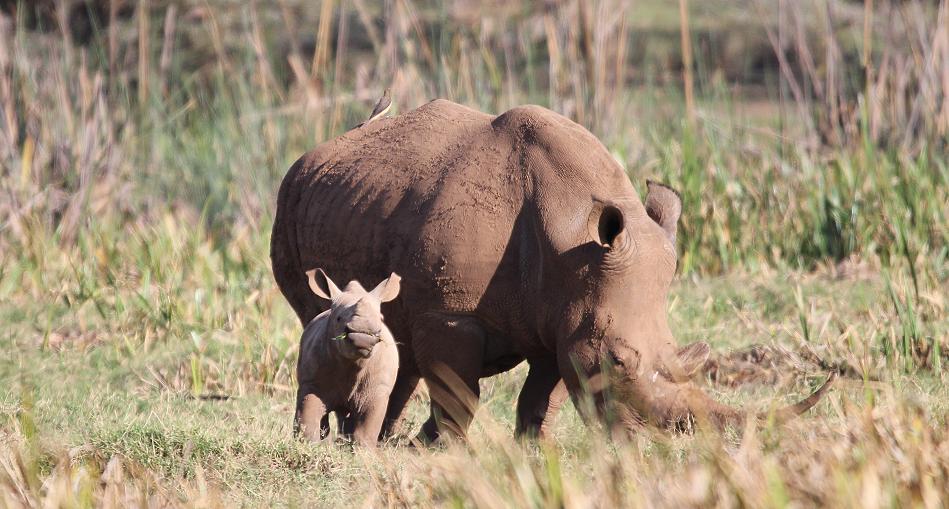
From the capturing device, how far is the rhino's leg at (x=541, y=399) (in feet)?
18.7

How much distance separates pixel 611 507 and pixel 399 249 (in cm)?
200

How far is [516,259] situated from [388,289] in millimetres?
505

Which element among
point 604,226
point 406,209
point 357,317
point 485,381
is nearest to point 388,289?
point 357,317

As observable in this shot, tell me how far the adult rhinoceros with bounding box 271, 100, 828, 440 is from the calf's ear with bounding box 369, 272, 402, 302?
19 centimetres

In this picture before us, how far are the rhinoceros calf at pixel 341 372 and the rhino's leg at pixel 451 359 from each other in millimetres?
128

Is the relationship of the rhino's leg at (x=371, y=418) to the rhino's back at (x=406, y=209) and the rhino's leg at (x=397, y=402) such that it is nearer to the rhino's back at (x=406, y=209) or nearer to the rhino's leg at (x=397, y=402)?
the rhino's back at (x=406, y=209)

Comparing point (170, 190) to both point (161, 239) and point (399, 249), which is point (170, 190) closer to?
point (161, 239)

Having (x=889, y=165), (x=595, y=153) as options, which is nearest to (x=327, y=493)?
(x=595, y=153)

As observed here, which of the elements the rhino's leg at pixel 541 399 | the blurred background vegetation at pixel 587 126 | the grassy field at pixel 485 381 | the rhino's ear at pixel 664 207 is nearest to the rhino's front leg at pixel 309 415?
the grassy field at pixel 485 381

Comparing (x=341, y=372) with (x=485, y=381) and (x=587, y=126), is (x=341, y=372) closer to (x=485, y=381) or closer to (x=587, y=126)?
(x=485, y=381)

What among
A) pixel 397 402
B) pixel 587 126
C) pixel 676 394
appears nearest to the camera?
pixel 676 394

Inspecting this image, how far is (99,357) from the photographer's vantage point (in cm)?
764

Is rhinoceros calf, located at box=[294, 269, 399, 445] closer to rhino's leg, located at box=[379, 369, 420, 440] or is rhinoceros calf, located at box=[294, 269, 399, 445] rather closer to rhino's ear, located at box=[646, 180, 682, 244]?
rhino's leg, located at box=[379, 369, 420, 440]

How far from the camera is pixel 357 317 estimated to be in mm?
5016
